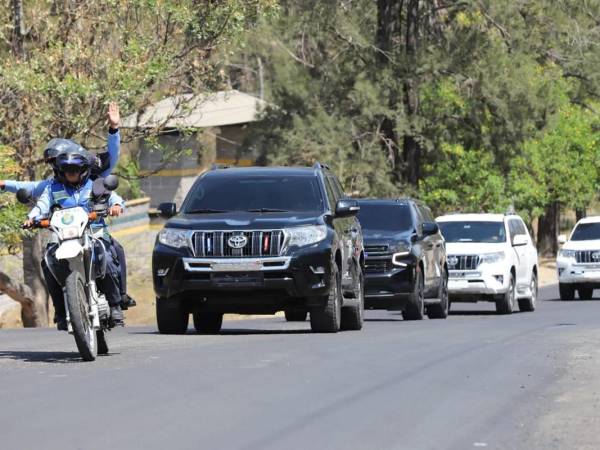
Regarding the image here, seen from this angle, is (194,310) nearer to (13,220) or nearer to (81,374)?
(81,374)

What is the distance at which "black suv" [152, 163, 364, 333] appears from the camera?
17391 mm

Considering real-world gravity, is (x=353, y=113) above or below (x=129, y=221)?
above

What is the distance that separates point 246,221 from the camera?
690 inches

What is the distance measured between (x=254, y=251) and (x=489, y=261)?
11.5 meters

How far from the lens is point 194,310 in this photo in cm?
1812

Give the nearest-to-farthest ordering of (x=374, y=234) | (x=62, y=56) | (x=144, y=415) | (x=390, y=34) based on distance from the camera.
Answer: (x=144, y=415) → (x=374, y=234) → (x=62, y=56) → (x=390, y=34)

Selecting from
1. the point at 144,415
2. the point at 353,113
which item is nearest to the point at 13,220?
the point at 144,415

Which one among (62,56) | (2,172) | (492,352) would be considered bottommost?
(492,352)

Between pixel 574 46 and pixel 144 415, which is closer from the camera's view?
pixel 144 415

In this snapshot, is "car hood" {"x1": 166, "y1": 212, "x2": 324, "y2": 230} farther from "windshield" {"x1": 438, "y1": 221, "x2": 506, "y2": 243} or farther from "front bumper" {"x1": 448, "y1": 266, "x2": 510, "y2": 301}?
"windshield" {"x1": 438, "y1": 221, "x2": 506, "y2": 243}

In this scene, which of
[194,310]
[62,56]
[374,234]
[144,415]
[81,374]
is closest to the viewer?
[144,415]

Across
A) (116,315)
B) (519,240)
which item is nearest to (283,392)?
(116,315)

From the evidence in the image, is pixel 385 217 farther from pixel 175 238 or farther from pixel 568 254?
pixel 568 254

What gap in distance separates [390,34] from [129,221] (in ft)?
37.0
